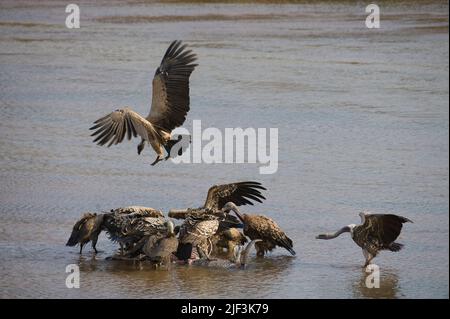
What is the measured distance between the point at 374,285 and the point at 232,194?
1695 mm

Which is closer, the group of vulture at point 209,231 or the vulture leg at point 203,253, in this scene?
the group of vulture at point 209,231

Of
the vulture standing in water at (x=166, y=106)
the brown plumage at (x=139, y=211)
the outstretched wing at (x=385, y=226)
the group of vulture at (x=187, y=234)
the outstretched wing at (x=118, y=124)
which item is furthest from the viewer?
the vulture standing in water at (x=166, y=106)

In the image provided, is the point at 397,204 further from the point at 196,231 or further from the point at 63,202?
the point at 63,202

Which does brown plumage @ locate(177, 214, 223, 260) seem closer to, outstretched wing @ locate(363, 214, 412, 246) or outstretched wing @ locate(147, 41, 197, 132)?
outstretched wing @ locate(363, 214, 412, 246)

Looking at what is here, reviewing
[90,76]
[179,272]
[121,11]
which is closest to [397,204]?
[179,272]

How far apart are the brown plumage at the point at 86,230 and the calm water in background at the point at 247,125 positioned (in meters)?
0.15

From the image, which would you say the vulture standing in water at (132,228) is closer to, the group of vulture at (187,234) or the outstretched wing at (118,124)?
the group of vulture at (187,234)

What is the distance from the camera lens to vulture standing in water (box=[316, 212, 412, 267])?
9.25 metres

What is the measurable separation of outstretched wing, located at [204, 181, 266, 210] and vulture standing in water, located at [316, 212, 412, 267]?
3.93ft

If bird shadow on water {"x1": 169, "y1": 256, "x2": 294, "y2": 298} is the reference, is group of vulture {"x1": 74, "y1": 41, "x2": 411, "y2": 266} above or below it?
above

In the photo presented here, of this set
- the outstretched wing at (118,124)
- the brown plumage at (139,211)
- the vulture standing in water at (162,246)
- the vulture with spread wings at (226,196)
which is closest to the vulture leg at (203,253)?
the vulture standing in water at (162,246)

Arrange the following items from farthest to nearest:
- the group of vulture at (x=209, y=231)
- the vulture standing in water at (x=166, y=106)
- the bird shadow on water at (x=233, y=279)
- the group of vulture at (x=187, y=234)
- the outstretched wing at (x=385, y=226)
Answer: the vulture standing in water at (x=166, y=106) → the group of vulture at (x=187, y=234) → the group of vulture at (x=209, y=231) → the outstretched wing at (x=385, y=226) → the bird shadow on water at (x=233, y=279)

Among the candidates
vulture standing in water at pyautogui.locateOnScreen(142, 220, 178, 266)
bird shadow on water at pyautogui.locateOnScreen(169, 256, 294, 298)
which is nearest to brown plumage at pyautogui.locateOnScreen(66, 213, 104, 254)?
vulture standing in water at pyautogui.locateOnScreen(142, 220, 178, 266)

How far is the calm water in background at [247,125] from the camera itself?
9375 mm
